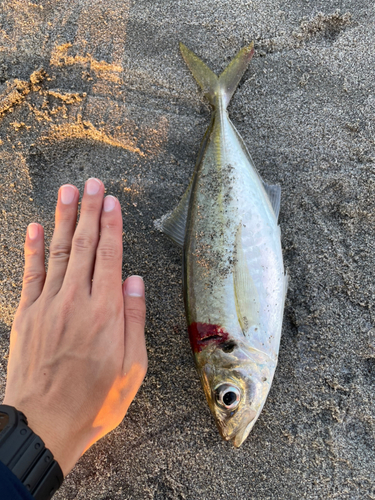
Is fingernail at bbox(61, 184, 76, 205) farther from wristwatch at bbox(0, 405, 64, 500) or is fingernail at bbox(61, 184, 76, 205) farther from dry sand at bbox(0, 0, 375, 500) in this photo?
wristwatch at bbox(0, 405, 64, 500)

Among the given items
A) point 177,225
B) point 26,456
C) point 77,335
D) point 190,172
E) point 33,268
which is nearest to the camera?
point 26,456

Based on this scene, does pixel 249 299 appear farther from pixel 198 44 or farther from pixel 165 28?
pixel 165 28

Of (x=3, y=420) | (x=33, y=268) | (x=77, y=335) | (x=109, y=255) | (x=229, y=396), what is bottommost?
(x=229, y=396)

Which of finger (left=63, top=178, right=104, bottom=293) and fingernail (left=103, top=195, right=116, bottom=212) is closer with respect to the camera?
finger (left=63, top=178, right=104, bottom=293)

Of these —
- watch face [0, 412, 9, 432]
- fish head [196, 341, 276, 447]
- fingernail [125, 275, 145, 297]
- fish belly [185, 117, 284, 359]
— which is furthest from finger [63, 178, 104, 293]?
fish head [196, 341, 276, 447]

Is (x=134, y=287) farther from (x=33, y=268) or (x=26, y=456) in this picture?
(x=26, y=456)

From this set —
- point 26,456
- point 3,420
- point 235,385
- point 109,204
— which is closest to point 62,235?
point 109,204

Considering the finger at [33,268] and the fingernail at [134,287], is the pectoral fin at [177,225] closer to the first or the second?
the fingernail at [134,287]
